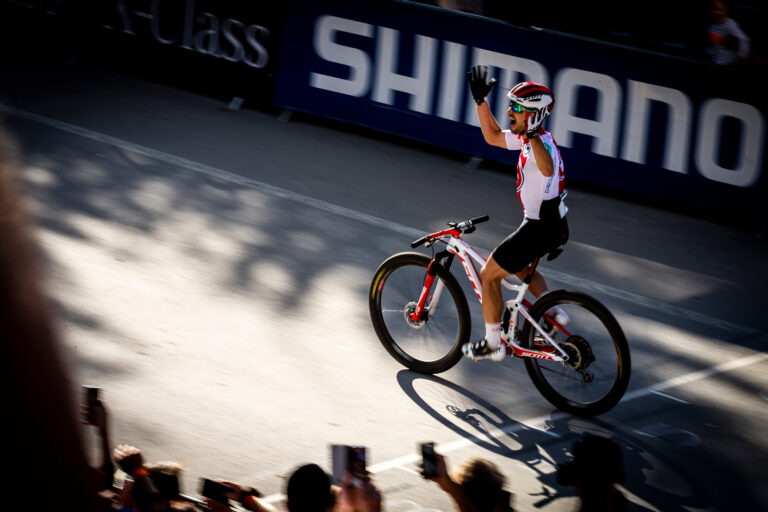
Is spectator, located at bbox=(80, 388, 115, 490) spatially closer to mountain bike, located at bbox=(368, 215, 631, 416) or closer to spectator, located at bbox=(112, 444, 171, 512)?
spectator, located at bbox=(112, 444, 171, 512)

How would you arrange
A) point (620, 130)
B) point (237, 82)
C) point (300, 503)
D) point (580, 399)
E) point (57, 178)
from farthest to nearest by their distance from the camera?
point (237, 82) → point (620, 130) → point (57, 178) → point (580, 399) → point (300, 503)

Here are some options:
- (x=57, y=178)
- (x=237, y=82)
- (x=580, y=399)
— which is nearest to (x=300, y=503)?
(x=580, y=399)

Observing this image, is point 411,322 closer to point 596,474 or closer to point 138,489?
point 596,474

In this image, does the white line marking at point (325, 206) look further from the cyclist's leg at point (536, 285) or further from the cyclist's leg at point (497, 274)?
the cyclist's leg at point (497, 274)

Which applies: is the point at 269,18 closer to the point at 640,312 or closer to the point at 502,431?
the point at 640,312

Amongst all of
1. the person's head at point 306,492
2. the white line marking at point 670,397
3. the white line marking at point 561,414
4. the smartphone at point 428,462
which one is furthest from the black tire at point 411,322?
the person's head at point 306,492

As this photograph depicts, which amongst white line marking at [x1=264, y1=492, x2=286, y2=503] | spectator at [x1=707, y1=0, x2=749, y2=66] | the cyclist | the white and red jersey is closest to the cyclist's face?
the cyclist

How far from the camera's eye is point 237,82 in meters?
13.1

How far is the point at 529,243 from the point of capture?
565cm

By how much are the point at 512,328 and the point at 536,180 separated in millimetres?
1030

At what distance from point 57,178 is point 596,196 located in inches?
252

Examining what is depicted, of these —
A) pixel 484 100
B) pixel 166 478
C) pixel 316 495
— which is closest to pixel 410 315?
pixel 484 100

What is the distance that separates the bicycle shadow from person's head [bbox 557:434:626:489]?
5.08 ft

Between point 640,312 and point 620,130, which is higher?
point 620,130
